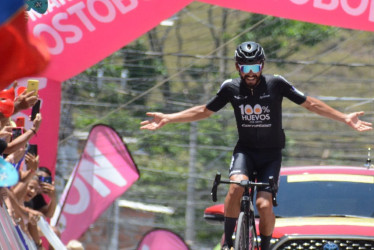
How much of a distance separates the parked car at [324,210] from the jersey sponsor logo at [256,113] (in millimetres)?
991

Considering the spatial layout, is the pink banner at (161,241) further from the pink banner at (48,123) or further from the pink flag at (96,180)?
the pink banner at (48,123)

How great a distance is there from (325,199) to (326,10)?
2.99m

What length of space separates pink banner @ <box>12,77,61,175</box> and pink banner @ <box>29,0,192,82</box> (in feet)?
0.57

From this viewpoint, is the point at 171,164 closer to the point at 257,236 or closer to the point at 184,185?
the point at 184,185

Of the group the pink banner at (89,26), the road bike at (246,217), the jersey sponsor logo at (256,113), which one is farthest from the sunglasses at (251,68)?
the pink banner at (89,26)

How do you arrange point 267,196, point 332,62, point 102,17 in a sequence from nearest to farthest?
point 267,196
point 102,17
point 332,62

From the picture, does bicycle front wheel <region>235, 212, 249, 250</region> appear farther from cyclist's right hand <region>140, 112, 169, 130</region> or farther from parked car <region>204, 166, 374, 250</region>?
cyclist's right hand <region>140, 112, 169, 130</region>

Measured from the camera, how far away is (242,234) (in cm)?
664

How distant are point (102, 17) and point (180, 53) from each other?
2.11 m

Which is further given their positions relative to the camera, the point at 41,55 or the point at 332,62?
the point at 332,62

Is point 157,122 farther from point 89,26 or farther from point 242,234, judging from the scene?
point 89,26

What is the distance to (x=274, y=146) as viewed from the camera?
23.6 feet

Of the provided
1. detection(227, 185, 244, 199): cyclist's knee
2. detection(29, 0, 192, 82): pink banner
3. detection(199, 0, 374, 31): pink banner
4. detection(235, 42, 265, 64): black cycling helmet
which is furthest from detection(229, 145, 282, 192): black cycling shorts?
detection(29, 0, 192, 82): pink banner

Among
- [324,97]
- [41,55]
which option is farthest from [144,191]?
[41,55]
